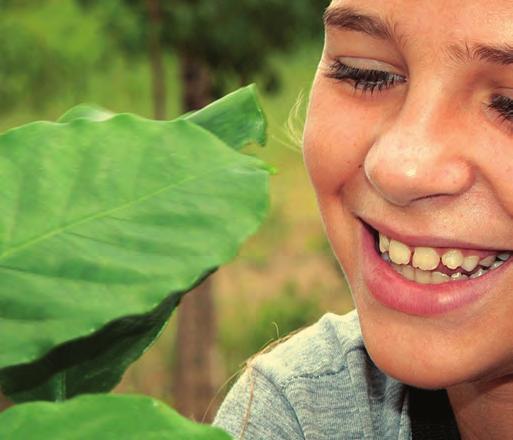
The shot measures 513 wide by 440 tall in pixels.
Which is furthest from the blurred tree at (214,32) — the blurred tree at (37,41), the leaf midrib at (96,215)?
the leaf midrib at (96,215)

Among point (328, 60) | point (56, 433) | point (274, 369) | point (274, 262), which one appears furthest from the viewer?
point (274, 262)

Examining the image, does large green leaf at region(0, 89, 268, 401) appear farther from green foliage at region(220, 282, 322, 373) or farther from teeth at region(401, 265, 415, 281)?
green foliage at region(220, 282, 322, 373)

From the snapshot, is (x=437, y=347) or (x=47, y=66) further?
(x=47, y=66)

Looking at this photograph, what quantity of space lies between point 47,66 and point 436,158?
4.56 meters

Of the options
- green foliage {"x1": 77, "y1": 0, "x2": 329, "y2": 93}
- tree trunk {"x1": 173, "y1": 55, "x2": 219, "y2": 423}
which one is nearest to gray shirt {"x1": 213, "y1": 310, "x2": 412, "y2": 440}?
green foliage {"x1": 77, "y1": 0, "x2": 329, "y2": 93}

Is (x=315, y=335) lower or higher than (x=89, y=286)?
higher

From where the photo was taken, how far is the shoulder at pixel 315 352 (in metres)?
1.26

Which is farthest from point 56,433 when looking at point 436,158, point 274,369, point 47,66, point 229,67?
point 47,66

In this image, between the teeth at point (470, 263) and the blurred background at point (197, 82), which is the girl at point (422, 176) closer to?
the teeth at point (470, 263)

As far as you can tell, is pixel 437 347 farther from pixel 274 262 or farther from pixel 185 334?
pixel 274 262

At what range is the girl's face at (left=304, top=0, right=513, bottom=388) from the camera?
767 mm

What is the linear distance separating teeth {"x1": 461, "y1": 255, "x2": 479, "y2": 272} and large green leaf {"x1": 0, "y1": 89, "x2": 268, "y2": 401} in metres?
0.50

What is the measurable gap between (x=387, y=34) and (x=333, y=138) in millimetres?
151

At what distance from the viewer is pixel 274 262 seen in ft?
25.6
